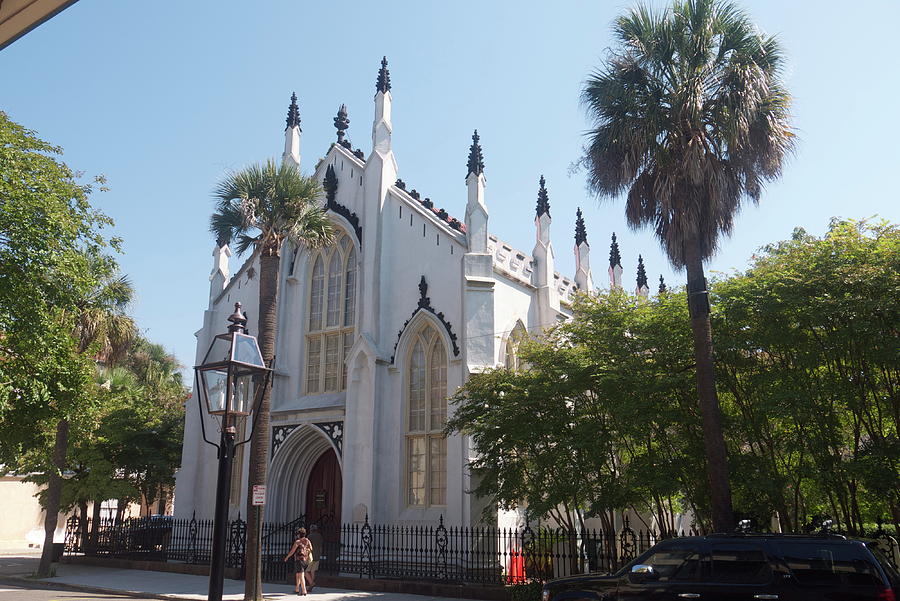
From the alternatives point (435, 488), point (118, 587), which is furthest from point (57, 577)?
point (435, 488)

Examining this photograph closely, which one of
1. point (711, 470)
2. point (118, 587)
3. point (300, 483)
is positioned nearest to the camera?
point (711, 470)

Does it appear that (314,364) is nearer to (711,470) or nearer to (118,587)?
(118,587)

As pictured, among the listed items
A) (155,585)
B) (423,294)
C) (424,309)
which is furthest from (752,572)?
(155,585)

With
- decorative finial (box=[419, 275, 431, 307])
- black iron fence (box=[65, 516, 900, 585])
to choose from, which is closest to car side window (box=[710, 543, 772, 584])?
black iron fence (box=[65, 516, 900, 585])

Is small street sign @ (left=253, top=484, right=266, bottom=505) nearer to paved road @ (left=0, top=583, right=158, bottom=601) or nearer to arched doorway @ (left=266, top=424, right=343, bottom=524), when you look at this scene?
paved road @ (left=0, top=583, right=158, bottom=601)

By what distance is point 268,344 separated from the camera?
17938mm

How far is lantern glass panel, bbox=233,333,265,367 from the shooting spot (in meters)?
11.0

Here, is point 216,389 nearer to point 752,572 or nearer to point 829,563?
point 752,572

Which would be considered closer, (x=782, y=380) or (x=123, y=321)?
(x=782, y=380)

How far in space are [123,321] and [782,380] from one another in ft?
68.4

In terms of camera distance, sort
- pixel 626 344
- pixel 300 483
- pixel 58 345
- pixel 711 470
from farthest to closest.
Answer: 1. pixel 300 483
2. pixel 58 345
3. pixel 626 344
4. pixel 711 470

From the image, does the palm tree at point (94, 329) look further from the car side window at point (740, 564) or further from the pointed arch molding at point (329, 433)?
the car side window at point (740, 564)

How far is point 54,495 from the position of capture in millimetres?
21984

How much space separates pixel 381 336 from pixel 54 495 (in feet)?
35.0
